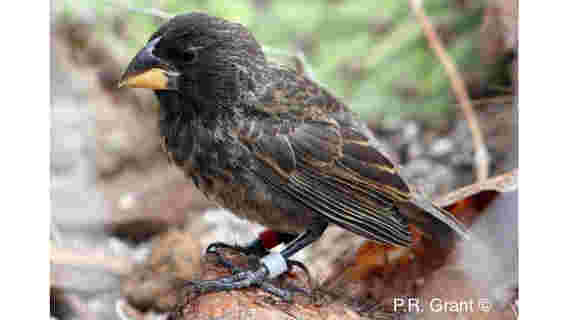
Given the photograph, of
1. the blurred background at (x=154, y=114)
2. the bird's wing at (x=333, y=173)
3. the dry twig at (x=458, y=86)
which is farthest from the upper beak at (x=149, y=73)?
the dry twig at (x=458, y=86)

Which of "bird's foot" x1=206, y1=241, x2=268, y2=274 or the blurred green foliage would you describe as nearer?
"bird's foot" x1=206, y1=241, x2=268, y2=274

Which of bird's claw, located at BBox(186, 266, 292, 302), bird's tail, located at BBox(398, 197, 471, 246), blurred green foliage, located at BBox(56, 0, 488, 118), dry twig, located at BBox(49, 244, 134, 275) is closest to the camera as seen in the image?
bird's claw, located at BBox(186, 266, 292, 302)

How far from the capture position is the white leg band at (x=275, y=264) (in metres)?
3.36

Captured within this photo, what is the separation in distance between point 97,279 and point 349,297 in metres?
1.42

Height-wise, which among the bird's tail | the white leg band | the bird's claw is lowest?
the bird's claw

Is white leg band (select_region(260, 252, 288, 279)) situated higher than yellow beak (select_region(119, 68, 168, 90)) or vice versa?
yellow beak (select_region(119, 68, 168, 90))

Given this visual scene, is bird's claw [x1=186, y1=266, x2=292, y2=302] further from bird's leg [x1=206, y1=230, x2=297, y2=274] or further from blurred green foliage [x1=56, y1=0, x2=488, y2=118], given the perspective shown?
blurred green foliage [x1=56, y1=0, x2=488, y2=118]

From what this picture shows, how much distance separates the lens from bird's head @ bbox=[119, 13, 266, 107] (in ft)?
10.7

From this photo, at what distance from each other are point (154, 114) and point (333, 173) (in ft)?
5.96

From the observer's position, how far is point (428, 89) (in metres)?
4.48

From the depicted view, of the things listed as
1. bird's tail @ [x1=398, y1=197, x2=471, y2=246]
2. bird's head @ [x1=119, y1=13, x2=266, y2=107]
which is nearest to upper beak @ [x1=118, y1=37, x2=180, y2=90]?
bird's head @ [x1=119, y1=13, x2=266, y2=107]

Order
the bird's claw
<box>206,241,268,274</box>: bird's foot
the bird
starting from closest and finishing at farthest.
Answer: the bird's claw < the bird < <box>206,241,268,274</box>: bird's foot
